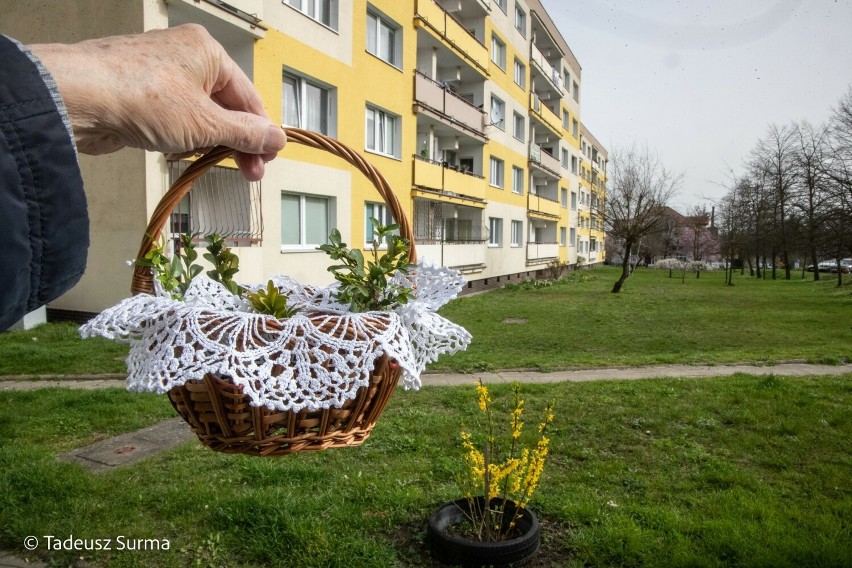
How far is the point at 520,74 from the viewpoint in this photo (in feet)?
99.7

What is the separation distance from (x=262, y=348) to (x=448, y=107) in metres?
19.9

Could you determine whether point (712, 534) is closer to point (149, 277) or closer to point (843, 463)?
point (843, 463)

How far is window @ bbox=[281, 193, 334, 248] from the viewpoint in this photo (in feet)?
41.8

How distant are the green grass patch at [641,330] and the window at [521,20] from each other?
14.3 metres

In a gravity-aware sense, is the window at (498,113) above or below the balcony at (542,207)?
above

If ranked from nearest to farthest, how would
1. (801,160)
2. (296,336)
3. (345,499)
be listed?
(296,336) < (345,499) < (801,160)

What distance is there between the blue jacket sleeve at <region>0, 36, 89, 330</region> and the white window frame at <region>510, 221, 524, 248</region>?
29.3 m

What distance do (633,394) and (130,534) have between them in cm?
527

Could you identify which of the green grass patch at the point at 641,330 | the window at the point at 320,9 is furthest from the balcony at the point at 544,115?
the window at the point at 320,9

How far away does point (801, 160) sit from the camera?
24844mm

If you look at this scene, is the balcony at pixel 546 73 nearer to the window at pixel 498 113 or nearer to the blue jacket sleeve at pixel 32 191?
the window at pixel 498 113

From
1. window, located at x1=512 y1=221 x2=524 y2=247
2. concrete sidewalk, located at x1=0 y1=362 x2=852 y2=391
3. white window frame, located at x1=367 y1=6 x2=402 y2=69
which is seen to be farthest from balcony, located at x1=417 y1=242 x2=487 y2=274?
concrete sidewalk, located at x1=0 y1=362 x2=852 y2=391

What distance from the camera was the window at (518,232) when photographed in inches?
1182

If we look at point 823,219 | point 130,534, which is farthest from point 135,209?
point 823,219
